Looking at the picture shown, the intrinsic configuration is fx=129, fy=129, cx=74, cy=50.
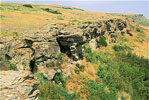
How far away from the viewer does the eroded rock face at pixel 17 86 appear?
15.2 ft

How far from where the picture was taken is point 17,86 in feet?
16.3

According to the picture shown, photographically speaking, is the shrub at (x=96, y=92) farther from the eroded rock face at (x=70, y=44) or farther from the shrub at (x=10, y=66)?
the shrub at (x=10, y=66)

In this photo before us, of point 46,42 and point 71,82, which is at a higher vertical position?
point 46,42

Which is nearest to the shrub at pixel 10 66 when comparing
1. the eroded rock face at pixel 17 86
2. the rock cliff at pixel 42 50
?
Result: the rock cliff at pixel 42 50

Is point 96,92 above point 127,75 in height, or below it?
below

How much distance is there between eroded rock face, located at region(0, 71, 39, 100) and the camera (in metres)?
4.63

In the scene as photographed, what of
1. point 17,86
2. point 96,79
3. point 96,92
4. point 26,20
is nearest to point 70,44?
point 96,79

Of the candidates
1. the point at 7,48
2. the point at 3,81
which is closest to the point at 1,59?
the point at 7,48

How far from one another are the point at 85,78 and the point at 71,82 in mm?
1584

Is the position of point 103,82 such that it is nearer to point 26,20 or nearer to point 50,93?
point 50,93

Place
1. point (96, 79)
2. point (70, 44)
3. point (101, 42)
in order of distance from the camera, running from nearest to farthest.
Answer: point (96, 79)
point (70, 44)
point (101, 42)

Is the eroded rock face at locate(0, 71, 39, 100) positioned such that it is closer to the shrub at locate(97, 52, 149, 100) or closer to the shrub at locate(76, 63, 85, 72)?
the shrub at locate(76, 63, 85, 72)

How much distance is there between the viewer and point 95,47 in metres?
20.9

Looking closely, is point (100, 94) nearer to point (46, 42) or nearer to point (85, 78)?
point (85, 78)
